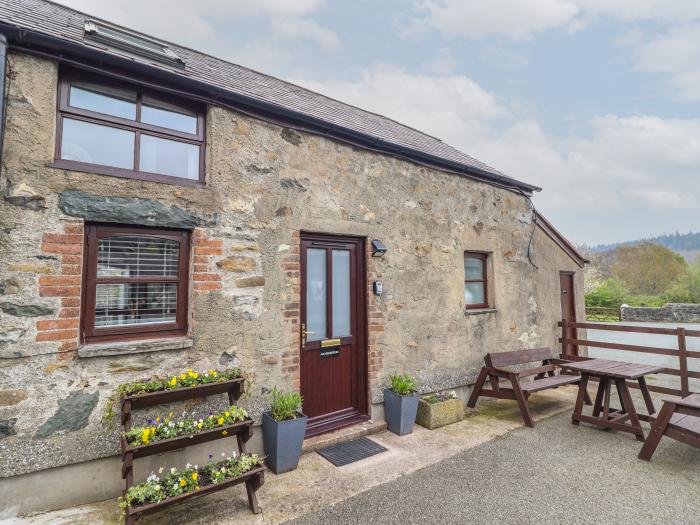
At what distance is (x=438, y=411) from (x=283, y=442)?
7.32 feet

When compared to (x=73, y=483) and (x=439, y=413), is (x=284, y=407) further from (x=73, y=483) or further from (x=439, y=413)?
(x=439, y=413)

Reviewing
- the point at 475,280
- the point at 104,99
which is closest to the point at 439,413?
the point at 475,280

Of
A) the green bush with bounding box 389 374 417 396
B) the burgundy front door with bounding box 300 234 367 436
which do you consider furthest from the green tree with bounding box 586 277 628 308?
the burgundy front door with bounding box 300 234 367 436

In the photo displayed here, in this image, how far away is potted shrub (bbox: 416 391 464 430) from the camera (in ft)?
14.7

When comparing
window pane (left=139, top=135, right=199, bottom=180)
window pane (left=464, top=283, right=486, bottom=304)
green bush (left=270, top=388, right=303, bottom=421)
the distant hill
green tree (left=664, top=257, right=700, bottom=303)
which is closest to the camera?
window pane (left=139, top=135, right=199, bottom=180)

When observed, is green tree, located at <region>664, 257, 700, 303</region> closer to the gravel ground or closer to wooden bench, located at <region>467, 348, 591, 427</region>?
wooden bench, located at <region>467, 348, 591, 427</region>

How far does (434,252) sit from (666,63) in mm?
6764

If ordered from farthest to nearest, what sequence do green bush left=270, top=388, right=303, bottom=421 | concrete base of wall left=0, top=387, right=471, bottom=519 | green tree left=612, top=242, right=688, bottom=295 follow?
1. green tree left=612, top=242, right=688, bottom=295
2. green bush left=270, top=388, right=303, bottom=421
3. concrete base of wall left=0, top=387, right=471, bottom=519

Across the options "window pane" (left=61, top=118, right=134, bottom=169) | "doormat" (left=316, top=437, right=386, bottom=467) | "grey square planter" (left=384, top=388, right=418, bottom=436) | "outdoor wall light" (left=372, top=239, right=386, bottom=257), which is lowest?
"doormat" (left=316, top=437, right=386, bottom=467)

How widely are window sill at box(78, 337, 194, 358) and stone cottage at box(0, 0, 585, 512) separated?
17mm

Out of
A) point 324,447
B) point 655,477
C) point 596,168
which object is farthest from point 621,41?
point 596,168

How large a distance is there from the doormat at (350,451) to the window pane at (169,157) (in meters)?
3.31

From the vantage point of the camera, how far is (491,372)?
505cm

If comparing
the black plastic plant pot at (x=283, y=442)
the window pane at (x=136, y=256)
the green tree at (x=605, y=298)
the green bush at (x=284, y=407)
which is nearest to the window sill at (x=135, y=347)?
the window pane at (x=136, y=256)
